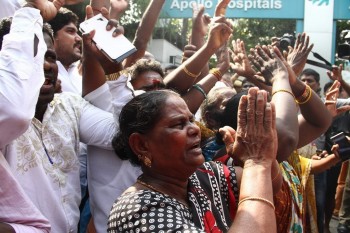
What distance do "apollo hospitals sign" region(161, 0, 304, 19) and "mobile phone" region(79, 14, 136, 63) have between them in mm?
9287

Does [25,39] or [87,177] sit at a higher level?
[25,39]

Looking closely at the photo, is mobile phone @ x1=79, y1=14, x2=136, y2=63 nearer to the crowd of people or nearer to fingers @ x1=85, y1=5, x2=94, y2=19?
the crowd of people

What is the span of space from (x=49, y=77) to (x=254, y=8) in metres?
10.1

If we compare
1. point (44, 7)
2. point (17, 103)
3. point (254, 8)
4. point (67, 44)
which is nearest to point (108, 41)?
point (44, 7)

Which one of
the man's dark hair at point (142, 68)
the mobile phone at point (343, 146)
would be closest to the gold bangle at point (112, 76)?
the man's dark hair at point (142, 68)

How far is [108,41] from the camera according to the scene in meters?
2.22

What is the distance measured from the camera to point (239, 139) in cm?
158

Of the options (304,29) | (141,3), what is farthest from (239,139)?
(141,3)

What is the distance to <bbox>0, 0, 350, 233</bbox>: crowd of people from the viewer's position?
1.53m

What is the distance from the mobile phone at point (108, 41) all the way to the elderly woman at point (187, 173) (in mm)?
411

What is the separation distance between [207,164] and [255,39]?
71.6 feet

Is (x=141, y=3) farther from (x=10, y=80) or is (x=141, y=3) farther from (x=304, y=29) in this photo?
(x=10, y=80)

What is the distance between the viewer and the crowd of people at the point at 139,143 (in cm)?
153

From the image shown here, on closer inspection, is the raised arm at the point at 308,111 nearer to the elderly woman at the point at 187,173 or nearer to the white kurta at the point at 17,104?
the elderly woman at the point at 187,173
